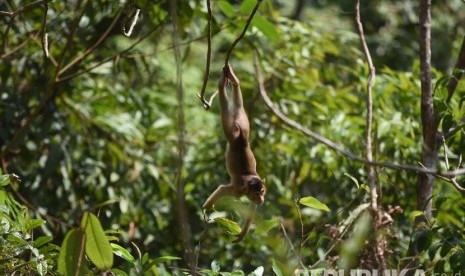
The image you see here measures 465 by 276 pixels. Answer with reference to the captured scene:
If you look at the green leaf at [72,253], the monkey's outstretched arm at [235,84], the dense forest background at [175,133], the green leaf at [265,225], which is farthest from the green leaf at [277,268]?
the dense forest background at [175,133]

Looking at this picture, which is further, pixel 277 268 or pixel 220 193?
pixel 220 193

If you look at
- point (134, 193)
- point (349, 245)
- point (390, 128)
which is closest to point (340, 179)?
point (390, 128)

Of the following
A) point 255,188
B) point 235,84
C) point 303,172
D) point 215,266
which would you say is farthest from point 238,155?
point 303,172

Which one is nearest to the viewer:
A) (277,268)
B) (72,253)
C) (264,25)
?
(72,253)

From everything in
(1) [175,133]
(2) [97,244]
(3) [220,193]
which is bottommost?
(1) [175,133]

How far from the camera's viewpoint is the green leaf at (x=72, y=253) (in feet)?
6.90

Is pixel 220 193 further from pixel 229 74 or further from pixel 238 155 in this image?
pixel 229 74

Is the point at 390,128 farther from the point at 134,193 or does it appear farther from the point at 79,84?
the point at 79,84

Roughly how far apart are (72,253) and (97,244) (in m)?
0.09

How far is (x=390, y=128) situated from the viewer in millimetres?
4234

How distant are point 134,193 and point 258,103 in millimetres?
1088

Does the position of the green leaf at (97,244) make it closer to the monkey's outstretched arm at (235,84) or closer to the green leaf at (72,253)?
the green leaf at (72,253)

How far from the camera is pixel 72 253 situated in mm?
2137

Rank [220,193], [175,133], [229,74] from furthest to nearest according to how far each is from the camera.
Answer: [175,133]
[220,193]
[229,74]
